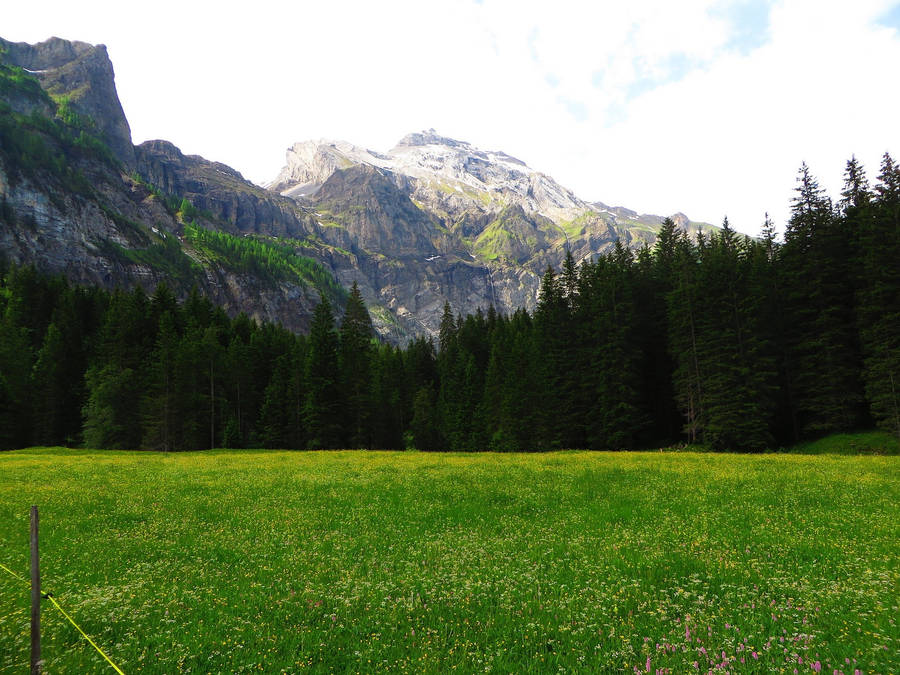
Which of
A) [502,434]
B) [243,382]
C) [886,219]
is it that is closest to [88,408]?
[243,382]

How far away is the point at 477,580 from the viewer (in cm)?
1098

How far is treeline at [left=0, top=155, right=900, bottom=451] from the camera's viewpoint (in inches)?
1786

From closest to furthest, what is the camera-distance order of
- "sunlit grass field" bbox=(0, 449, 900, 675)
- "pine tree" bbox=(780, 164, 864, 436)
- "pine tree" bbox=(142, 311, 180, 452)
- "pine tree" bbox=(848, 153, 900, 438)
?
"sunlit grass field" bbox=(0, 449, 900, 675) → "pine tree" bbox=(848, 153, 900, 438) → "pine tree" bbox=(780, 164, 864, 436) → "pine tree" bbox=(142, 311, 180, 452)

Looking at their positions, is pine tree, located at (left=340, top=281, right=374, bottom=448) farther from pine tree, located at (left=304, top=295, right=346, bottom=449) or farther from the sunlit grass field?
the sunlit grass field

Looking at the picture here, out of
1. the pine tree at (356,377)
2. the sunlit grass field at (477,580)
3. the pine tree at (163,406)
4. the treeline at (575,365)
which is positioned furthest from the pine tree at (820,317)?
the pine tree at (163,406)

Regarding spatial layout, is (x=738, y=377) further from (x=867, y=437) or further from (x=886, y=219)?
(x=886, y=219)

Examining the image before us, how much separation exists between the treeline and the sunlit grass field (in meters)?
27.5

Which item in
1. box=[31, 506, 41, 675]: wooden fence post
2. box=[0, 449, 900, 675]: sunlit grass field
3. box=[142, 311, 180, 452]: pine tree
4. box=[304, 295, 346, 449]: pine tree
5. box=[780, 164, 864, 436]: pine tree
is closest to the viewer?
box=[31, 506, 41, 675]: wooden fence post

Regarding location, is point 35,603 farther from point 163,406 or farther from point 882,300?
point 163,406

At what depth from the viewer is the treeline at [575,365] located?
45.4m

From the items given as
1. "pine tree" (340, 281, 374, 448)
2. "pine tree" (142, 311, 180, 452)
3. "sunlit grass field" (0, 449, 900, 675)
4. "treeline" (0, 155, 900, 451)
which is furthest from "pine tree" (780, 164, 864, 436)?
"pine tree" (142, 311, 180, 452)

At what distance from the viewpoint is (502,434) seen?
67.6 m

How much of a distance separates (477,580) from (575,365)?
2037 inches

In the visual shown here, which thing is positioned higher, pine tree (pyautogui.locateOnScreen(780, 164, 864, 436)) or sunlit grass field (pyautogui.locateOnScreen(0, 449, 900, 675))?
pine tree (pyautogui.locateOnScreen(780, 164, 864, 436))
